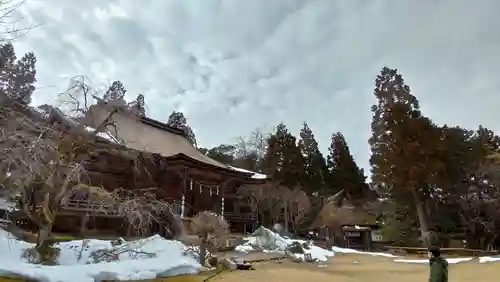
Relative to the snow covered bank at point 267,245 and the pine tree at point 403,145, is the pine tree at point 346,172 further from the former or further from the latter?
the snow covered bank at point 267,245

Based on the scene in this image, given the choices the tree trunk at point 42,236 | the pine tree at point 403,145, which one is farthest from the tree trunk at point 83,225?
the pine tree at point 403,145

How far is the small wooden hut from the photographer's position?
25000 millimetres

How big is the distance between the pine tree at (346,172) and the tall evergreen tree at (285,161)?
5517mm

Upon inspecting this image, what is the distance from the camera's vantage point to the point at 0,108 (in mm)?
4867

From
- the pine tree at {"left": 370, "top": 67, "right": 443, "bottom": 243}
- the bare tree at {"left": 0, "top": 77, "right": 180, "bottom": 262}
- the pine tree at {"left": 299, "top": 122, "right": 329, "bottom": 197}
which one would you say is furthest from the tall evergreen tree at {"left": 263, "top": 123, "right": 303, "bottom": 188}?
the bare tree at {"left": 0, "top": 77, "right": 180, "bottom": 262}

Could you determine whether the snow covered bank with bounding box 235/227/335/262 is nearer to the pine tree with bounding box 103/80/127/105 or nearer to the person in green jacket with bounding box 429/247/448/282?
the pine tree with bounding box 103/80/127/105

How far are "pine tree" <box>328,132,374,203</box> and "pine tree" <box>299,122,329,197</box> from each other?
1.24 meters

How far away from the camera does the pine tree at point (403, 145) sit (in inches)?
909

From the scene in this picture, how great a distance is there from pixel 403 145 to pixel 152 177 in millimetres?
15752

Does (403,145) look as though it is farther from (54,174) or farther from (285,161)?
(54,174)

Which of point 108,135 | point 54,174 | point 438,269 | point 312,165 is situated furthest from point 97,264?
point 312,165

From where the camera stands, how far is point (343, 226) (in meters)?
26.1

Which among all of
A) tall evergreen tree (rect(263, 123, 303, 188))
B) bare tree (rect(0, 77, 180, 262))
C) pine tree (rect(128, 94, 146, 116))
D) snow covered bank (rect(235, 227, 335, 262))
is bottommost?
snow covered bank (rect(235, 227, 335, 262))

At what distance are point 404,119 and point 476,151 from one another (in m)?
5.30
